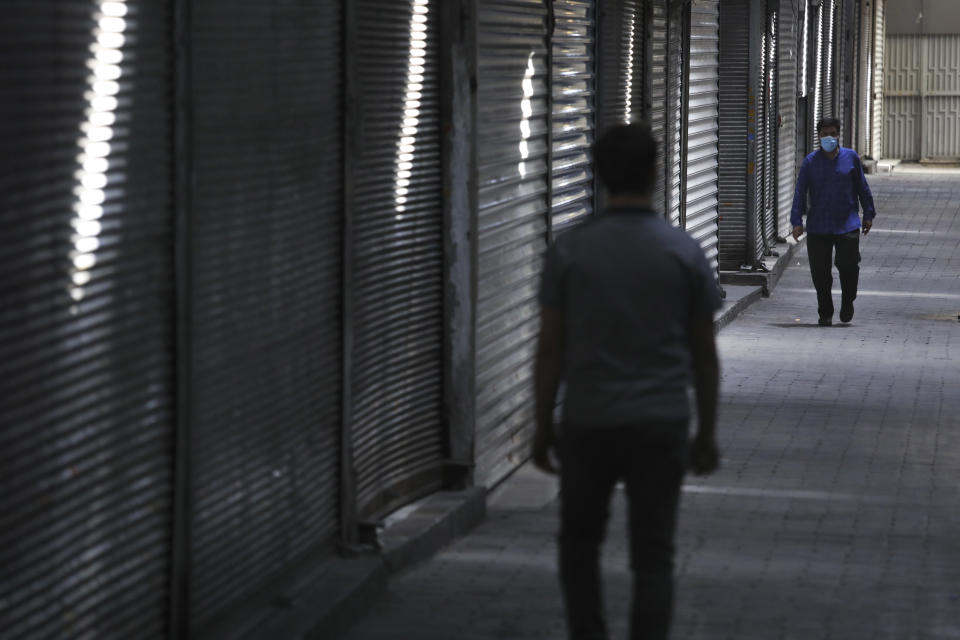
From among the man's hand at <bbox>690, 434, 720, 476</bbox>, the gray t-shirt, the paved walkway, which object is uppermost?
the gray t-shirt

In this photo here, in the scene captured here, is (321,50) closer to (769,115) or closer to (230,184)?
(230,184)

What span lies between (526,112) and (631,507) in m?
4.74

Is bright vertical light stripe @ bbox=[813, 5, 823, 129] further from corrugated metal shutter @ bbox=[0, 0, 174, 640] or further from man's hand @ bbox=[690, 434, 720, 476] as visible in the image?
corrugated metal shutter @ bbox=[0, 0, 174, 640]

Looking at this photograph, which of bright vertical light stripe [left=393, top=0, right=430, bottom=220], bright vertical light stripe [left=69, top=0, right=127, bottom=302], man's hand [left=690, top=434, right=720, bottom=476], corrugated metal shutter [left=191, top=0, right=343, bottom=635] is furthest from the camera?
bright vertical light stripe [left=393, top=0, right=430, bottom=220]

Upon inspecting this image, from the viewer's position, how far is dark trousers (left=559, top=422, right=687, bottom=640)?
201 inches

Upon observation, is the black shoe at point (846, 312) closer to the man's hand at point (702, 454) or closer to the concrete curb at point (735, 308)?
the concrete curb at point (735, 308)

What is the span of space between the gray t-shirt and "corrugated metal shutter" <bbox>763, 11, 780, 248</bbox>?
1518 centimetres

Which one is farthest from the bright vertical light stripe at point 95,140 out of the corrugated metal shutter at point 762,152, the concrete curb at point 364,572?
the corrugated metal shutter at point 762,152

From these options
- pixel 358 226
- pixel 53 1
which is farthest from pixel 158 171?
pixel 358 226

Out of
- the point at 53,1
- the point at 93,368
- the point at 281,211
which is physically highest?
the point at 53,1

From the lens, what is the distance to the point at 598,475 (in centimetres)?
519

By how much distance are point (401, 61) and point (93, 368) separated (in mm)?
3241

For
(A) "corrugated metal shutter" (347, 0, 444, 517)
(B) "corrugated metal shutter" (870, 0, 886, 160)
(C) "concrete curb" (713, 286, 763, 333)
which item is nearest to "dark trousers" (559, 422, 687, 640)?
(A) "corrugated metal shutter" (347, 0, 444, 517)

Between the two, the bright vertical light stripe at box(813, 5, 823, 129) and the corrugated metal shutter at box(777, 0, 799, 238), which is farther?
the bright vertical light stripe at box(813, 5, 823, 129)
